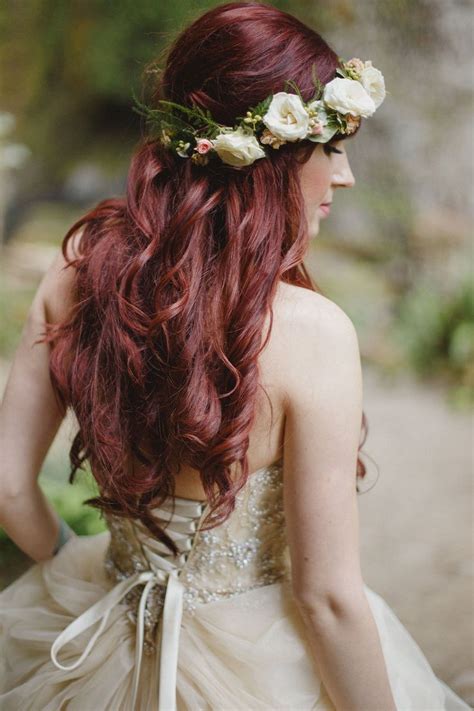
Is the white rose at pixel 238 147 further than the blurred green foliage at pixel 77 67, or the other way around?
the blurred green foliage at pixel 77 67

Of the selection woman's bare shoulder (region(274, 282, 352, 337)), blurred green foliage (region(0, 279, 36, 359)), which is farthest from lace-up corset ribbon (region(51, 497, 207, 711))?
blurred green foliage (region(0, 279, 36, 359))

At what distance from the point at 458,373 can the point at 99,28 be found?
3.55 meters

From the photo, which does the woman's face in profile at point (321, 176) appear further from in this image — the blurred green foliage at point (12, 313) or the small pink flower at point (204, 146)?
the blurred green foliage at point (12, 313)

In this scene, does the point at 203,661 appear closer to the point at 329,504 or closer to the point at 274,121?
the point at 329,504

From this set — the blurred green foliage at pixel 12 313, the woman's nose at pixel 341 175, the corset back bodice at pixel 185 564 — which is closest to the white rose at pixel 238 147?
the woman's nose at pixel 341 175

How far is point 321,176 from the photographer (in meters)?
1.31

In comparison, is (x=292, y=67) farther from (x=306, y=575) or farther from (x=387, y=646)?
(x=387, y=646)

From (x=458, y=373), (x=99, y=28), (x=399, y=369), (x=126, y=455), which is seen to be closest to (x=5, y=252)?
(x=99, y=28)

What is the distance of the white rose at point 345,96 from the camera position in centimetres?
122

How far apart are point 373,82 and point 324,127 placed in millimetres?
167

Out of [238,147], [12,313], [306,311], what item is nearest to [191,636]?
[306,311]

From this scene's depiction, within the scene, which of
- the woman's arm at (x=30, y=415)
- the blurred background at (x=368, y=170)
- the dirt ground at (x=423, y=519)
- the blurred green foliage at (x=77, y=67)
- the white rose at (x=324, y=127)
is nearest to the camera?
the white rose at (x=324, y=127)

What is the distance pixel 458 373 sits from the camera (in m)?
4.83

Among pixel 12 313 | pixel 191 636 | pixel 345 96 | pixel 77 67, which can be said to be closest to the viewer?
pixel 345 96
